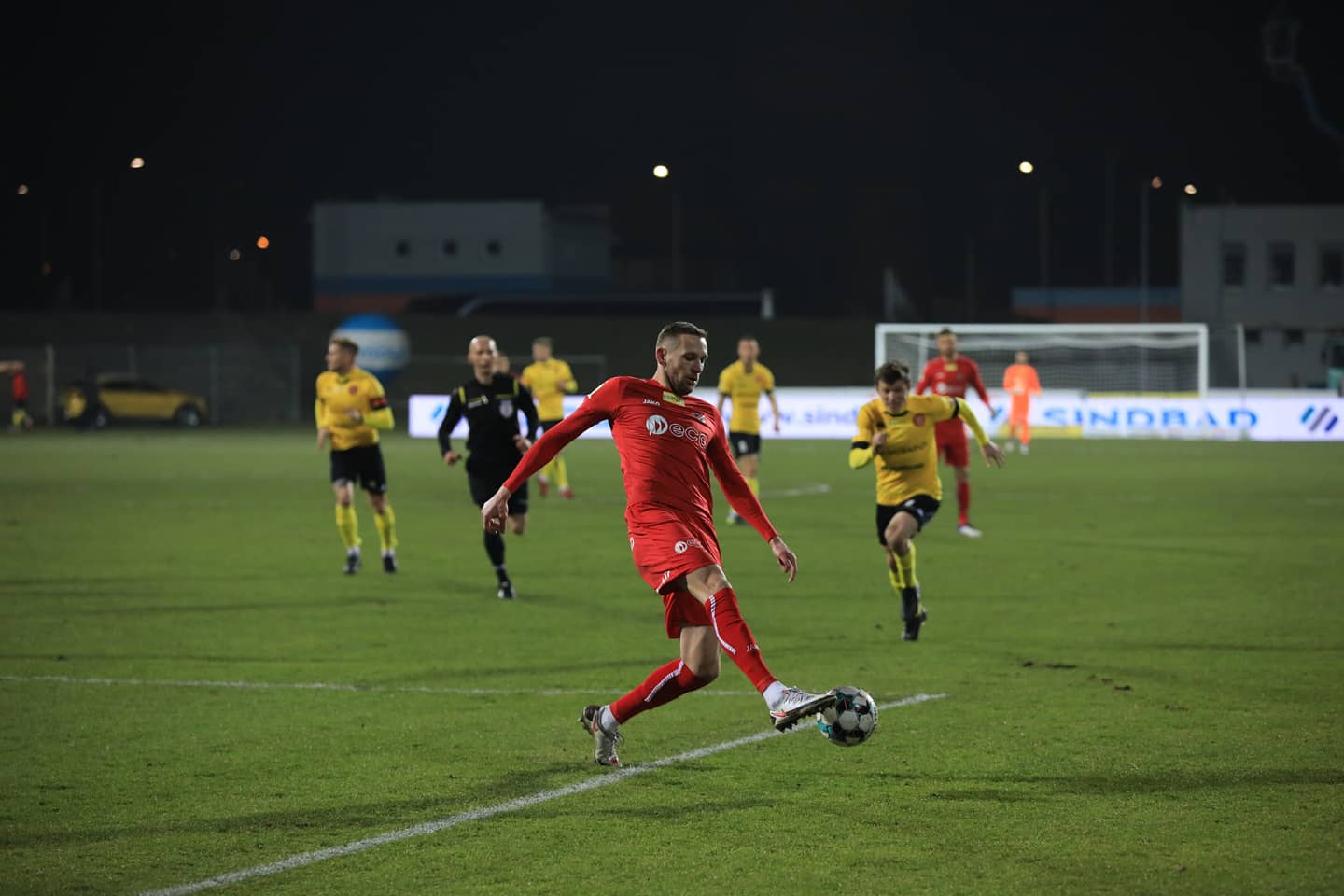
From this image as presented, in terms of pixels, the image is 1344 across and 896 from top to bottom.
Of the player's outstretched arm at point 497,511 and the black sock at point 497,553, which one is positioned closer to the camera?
the player's outstretched arm at point 497,511

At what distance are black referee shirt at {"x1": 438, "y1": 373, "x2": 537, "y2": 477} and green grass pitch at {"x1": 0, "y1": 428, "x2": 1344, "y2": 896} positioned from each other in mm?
1170

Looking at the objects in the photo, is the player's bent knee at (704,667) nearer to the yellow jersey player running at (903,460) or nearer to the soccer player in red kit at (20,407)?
the yellow jersey player running at (903,460)

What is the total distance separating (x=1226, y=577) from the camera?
1521 cm

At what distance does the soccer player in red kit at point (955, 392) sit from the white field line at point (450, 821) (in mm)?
10128

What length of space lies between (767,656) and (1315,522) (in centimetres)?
1185

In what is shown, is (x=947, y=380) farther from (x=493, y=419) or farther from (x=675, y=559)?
(x=675, y=559)

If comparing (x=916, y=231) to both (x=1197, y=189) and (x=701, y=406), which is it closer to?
(x=1197, y=189)

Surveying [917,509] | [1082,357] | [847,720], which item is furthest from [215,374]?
[847,720]

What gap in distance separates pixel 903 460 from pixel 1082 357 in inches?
Answer: 1803

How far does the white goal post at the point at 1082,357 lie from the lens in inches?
1807

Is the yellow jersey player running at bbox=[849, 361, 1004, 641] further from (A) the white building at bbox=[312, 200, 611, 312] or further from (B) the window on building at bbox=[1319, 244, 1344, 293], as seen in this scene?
(A) the white building at bbox=[312, 200, 611, 312]

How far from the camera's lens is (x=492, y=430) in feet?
46.7

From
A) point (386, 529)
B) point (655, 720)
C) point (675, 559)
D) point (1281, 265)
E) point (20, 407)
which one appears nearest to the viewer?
point (675, 559)

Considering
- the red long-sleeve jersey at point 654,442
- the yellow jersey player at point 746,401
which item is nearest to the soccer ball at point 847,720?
the red long-sleeve jersey at point 654,442
